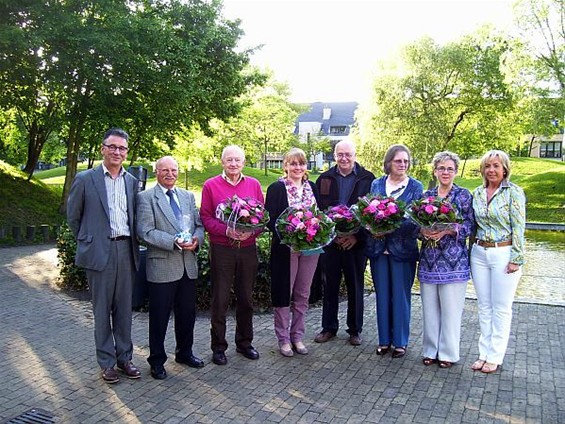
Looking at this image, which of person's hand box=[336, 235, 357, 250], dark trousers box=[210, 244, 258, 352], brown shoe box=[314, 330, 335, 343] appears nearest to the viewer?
dark trousers box=[210, 244, 258, 352]

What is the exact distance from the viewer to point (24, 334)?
645 cm

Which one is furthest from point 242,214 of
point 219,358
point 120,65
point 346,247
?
point 120,65

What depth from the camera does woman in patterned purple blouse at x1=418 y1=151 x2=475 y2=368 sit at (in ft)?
17.0

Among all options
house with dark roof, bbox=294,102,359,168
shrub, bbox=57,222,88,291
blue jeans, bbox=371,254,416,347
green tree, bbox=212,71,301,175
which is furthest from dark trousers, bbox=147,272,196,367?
house with dark roof, bbox=294,102,359,168

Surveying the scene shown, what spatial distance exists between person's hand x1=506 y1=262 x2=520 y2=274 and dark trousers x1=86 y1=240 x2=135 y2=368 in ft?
11.8

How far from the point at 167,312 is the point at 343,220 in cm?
199

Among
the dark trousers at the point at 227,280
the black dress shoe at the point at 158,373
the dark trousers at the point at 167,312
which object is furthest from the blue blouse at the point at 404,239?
the black dress shoe at the point at 158,373

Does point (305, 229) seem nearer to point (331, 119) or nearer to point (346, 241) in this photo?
point (346, 241)

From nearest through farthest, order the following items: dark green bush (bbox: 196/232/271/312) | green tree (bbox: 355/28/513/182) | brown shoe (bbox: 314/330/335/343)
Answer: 1. brown shoe (bbox: 314/330/335/343)
2. dark green bush (bbox: 196/232/271/312)
3. green tree (bbox: 355/28/513/182)

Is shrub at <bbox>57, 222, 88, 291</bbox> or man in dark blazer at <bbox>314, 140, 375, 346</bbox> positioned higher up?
man in dark blazer at <bbox>314, 140, 375, 346</bbox>

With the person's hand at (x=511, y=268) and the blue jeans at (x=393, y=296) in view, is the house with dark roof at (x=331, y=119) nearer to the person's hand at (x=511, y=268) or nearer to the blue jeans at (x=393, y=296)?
the blue jeans at (x=393, y=296)

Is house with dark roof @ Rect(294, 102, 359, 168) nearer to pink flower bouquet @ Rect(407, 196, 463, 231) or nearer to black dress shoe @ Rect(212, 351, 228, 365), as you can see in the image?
black dress shoe @ Rect(212, 351, 228, 365)

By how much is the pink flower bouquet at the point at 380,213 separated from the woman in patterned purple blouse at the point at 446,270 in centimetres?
30

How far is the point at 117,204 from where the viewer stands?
15.9 ft
